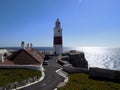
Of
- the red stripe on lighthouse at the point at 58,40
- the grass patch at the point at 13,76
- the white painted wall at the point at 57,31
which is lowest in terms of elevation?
the grass patch at the point at 13,76

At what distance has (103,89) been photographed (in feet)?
88.0

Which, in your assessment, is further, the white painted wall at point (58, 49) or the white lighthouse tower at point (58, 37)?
the white painted wall at point (58, 49)

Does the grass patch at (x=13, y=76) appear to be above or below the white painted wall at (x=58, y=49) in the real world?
below

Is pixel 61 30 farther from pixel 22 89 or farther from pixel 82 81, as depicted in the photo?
pixel 22 89

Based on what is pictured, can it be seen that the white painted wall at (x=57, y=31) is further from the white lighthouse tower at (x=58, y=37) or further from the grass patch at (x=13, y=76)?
the grass patch at (x=13, y=76)

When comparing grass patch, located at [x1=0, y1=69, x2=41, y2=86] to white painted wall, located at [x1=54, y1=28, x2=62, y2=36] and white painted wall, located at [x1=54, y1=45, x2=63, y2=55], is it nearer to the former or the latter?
white painted wall, located at [x1=54, y1=45, x2=63, y2=55]

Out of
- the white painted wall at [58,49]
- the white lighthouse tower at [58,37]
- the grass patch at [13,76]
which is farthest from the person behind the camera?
the white painted wall at [58,49]

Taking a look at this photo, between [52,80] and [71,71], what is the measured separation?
986 cm

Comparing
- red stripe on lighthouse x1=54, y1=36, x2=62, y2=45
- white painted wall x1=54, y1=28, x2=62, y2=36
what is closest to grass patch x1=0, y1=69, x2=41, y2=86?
red stripe on lighthouse x1=54, y1=36, x2=62, y2=45

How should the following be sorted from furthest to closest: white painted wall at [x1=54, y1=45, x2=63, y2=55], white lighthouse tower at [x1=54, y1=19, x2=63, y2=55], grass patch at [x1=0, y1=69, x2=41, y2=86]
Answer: white painted wall at [x1=54, y1=45, x2=63, y2=55] → white lighthouse tower at [x1=54, y1=19, x2=63, y2=55] → grass patch at [x1=0, y1=69, x2=41, y2=86]

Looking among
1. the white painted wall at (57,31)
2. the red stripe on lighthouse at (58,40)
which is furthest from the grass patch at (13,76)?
the white painted wall at (57,31)

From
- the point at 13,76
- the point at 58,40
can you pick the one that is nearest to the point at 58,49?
the point at 58,40

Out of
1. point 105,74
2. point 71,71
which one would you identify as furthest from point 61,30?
point 105,74

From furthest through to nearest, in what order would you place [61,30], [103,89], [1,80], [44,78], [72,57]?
[61,30] → [72,57] → [44,78] → [1,80] → [103,89]
